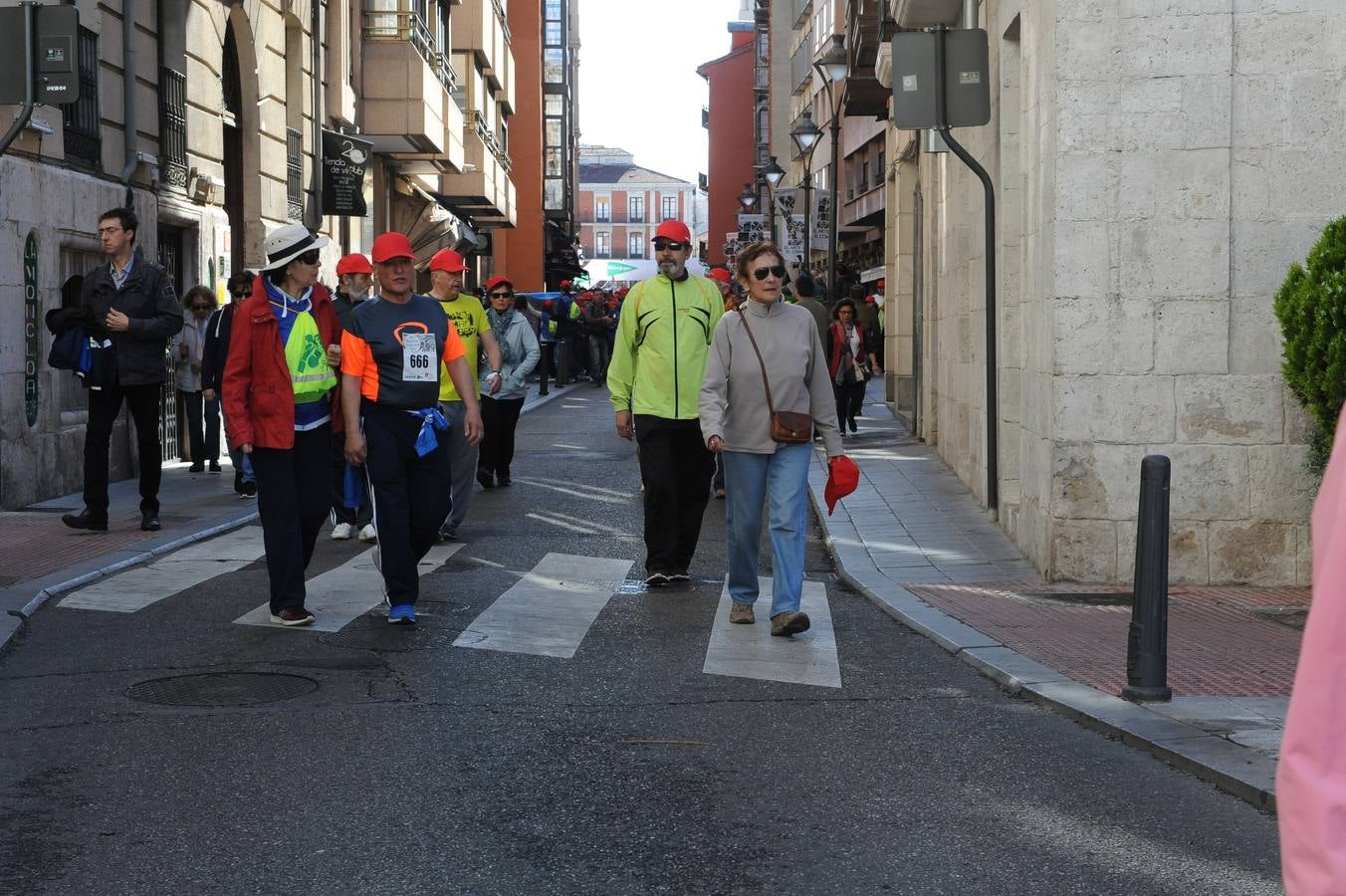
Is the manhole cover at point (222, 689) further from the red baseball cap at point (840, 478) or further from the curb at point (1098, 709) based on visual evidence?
the curb at point (1098, 709)

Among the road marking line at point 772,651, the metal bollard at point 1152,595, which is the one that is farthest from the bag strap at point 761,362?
the metal bollard at point 1152,595

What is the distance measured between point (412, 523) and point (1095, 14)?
4.39m

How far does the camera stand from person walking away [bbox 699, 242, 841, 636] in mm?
8227

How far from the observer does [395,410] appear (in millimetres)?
8281

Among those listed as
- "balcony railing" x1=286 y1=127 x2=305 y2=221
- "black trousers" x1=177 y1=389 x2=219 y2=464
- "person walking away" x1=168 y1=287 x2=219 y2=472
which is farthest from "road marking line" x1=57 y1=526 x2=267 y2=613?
"balcony railing" x1=286 y1=127 x2=305 y2=221

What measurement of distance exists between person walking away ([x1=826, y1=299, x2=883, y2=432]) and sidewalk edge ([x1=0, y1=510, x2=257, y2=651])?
904 centimetres

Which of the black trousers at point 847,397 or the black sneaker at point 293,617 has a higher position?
the black trousers at point 847,397

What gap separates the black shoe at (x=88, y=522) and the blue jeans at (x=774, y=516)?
15.7 ft

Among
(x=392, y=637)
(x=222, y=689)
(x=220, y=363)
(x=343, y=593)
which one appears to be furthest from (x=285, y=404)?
(x=220, y=363)

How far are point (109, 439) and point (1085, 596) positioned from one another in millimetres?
6258

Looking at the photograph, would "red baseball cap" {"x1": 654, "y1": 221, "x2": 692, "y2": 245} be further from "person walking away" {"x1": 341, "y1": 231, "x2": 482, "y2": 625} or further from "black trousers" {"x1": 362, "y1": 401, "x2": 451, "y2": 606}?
"black trousers" {"x1": 362, "y1": 401, "x2": 451, "y2": 606}

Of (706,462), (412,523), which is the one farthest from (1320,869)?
(706,462)

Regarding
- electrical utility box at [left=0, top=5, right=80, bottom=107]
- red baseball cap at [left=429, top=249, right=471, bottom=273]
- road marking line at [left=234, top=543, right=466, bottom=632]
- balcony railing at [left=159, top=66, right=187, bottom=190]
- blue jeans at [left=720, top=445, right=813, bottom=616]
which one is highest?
balcony railing at [left=159, top=66, right=187, bottom=190]

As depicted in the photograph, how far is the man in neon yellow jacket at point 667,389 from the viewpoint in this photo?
9539mm
